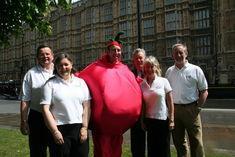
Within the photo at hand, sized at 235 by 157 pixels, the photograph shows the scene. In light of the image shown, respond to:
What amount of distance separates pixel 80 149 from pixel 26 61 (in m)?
75.6

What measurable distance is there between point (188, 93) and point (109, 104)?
1623mm

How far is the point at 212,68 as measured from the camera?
137 ft

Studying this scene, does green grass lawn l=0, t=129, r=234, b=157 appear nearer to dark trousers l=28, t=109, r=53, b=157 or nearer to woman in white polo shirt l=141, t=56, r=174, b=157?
woman in white polo shirt l=141, t=56, r=174, b=157

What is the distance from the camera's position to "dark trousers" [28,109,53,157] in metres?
5.37

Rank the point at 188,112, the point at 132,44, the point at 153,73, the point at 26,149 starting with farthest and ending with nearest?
1. the point at 132,44
2. the point at 26,149
3. the point at 188,112
4. the point at 153,73

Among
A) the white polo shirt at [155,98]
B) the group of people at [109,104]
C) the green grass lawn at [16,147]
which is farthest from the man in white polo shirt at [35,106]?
the green grass lawn at [16,147]

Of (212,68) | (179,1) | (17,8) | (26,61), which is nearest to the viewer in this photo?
(17,8)

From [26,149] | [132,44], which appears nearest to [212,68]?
[132,44]

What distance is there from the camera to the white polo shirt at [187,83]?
6219 mm

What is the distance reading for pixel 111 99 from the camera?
16.7 ft

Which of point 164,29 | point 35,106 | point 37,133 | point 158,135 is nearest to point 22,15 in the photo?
point 35,106

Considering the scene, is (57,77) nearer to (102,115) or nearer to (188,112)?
(102,115)

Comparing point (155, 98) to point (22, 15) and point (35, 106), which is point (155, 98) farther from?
point (22, 15)

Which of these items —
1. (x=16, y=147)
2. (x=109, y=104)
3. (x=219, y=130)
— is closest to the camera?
(x=109, y=104)
